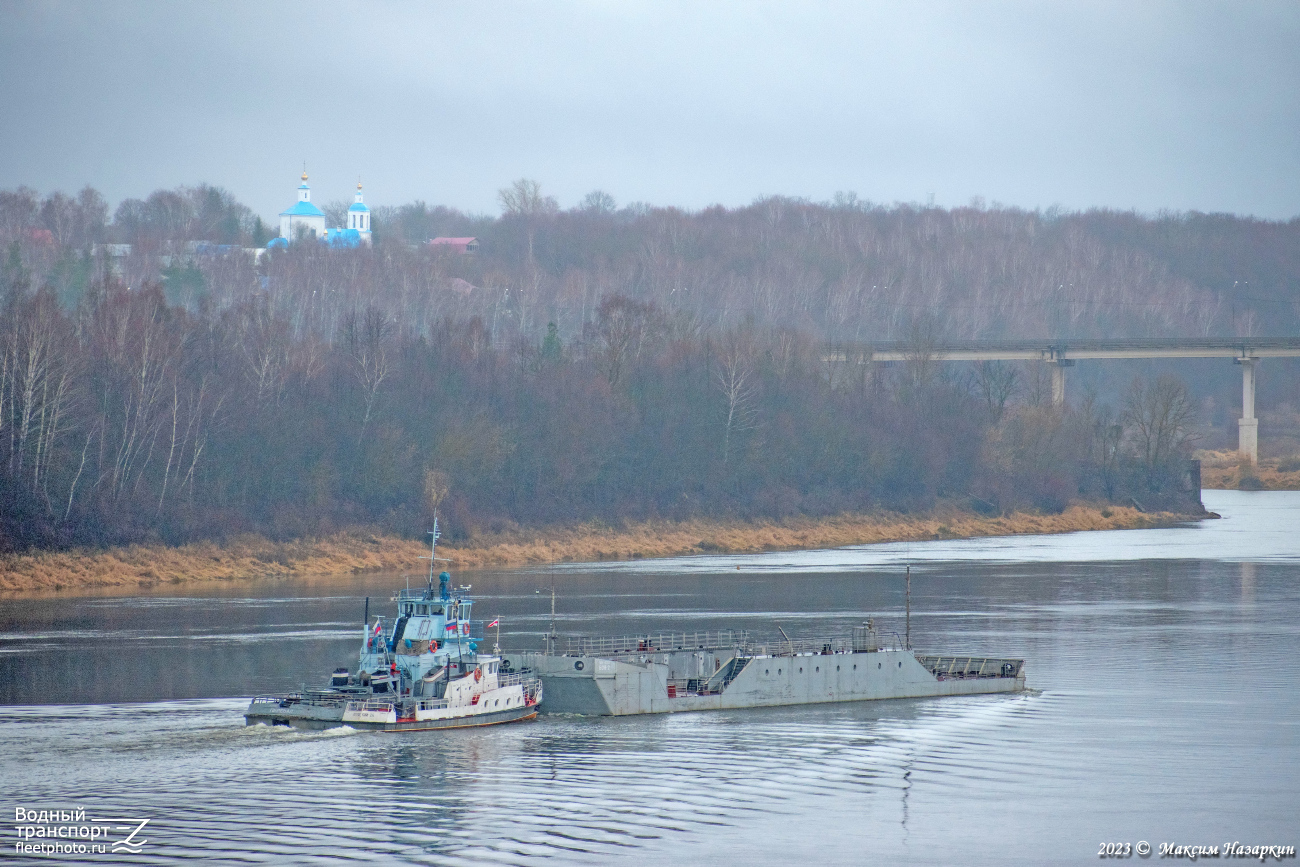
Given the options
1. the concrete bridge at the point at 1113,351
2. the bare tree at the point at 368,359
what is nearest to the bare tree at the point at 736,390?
the bare tree at the point at 368,359

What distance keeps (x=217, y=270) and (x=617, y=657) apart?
120 meters

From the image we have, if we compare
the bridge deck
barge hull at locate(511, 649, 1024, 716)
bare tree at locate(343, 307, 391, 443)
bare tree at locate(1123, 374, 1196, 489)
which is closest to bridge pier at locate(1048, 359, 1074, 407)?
the bridge deck

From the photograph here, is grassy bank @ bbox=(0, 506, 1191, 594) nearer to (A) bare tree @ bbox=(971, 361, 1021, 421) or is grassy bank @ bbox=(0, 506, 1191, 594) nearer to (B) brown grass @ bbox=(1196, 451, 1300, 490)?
(A) bare tree @ bbox=(971, 361, 1021, 421)

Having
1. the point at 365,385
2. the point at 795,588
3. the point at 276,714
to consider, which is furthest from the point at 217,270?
the point at 276,714

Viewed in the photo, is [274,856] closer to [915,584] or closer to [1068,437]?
[915,584]

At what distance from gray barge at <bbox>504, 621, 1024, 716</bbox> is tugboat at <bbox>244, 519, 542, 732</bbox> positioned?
132 cm

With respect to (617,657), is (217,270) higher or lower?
higher

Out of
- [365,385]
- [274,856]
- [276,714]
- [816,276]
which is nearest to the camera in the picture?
[274,856]

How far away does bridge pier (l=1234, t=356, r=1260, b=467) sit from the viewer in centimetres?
16288

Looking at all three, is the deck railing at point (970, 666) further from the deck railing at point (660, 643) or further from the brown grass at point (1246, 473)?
the brown grass at point (1246, 473)

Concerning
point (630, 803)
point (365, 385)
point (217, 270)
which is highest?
point (217, 270)

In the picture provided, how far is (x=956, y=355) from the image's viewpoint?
518 ft

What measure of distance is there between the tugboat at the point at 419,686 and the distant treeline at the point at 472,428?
39193 millimetres

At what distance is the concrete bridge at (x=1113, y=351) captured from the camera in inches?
6137
